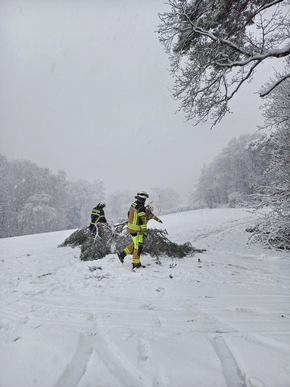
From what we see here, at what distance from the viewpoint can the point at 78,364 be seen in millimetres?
1974

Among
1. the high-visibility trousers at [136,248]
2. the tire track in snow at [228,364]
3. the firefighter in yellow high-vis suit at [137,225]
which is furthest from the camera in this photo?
the firefighter in yellow high-vis suit at [137,225]

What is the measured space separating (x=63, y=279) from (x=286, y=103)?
9252mm

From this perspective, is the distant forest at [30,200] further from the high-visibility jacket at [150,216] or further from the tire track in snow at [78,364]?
the tire track in snow at [78,364]

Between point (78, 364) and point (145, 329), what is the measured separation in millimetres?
888

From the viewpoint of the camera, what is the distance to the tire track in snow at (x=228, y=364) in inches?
69.5

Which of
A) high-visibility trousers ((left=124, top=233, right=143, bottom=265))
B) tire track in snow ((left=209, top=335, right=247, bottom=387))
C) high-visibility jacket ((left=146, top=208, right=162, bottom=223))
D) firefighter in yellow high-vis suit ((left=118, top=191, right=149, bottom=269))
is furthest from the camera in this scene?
high-visibility jacket ((left=146, top=208, right=162, bottom=223))

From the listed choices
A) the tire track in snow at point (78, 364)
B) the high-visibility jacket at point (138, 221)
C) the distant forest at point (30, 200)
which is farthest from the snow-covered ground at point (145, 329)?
the distant forest at point (30, 200)

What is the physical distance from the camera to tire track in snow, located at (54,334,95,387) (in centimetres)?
178

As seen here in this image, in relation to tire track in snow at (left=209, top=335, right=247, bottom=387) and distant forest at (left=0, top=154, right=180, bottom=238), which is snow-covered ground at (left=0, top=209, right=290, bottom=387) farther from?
distant forest at (left=0, top=154, right=180, bottom=238)

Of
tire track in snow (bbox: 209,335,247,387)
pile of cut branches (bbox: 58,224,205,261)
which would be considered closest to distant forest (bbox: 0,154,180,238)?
pile of cut branches (bbox: 58,224,205,261)

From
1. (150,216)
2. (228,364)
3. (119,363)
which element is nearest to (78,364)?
(119,363)

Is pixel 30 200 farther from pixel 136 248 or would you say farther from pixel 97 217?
pixel 136 248

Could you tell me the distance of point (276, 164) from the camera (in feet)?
22.0

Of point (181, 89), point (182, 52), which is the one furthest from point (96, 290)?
point (182, 52)
